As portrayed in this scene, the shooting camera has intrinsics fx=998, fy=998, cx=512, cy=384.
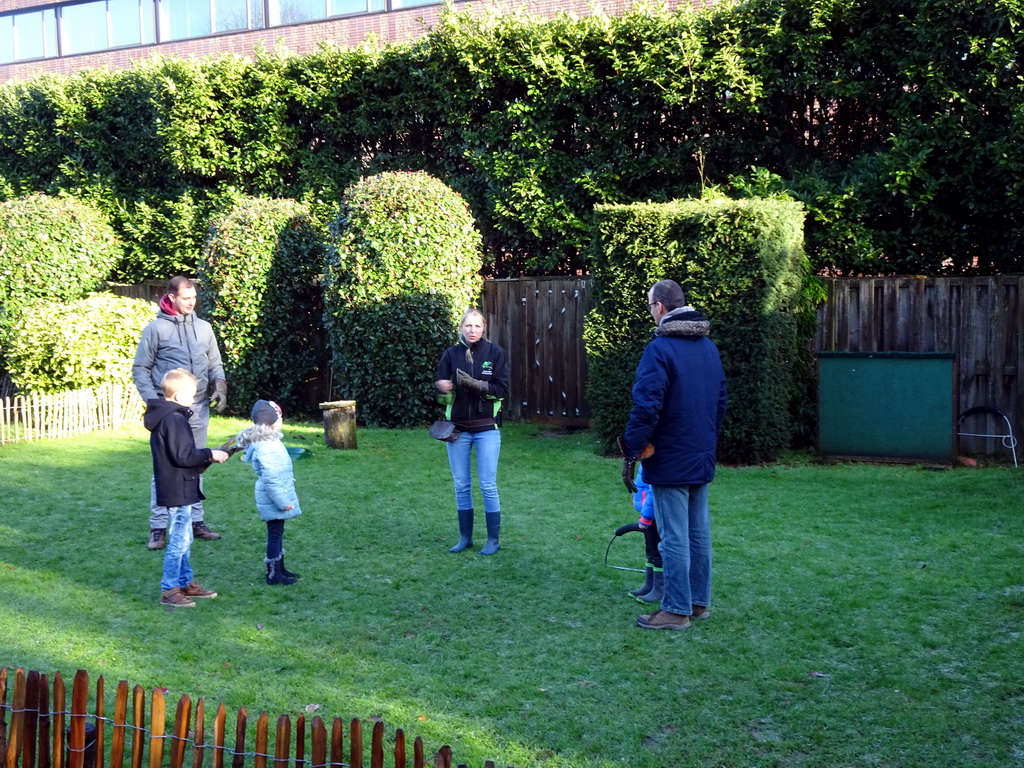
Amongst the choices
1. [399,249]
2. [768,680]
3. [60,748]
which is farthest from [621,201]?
[60,748]

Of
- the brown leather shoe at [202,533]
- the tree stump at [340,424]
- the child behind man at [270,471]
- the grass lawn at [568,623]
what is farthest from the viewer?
the tree stump at [340,424]

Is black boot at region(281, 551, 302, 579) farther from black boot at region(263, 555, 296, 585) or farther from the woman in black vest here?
the woman in black vest

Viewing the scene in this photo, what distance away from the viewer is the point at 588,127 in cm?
1461

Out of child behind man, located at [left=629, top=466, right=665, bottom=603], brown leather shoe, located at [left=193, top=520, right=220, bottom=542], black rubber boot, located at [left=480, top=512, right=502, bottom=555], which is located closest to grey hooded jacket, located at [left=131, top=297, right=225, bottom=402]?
brown leather shoe, located at [left=193, top=520, right=220, bottom=542]

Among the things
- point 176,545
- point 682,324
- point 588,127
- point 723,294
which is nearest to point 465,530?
point 176,545

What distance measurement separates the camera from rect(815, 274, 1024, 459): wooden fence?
11367 millimetres

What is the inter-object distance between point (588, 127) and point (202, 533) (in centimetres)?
899

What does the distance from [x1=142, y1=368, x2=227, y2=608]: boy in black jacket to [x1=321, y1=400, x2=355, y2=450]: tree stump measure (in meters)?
5.68

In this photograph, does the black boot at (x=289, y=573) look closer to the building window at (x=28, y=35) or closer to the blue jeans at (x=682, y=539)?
the blue jeans at (x=682, y=539)

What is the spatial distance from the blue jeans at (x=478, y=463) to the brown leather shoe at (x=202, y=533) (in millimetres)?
2062

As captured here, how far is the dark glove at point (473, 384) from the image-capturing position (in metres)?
7.35

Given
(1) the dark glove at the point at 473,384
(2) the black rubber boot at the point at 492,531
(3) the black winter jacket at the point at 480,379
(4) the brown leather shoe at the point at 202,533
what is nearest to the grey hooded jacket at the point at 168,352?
(4) the brown leather shoe at the point at 202,533

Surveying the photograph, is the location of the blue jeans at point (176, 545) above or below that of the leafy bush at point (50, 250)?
below

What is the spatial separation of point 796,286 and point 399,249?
535 centimetres
